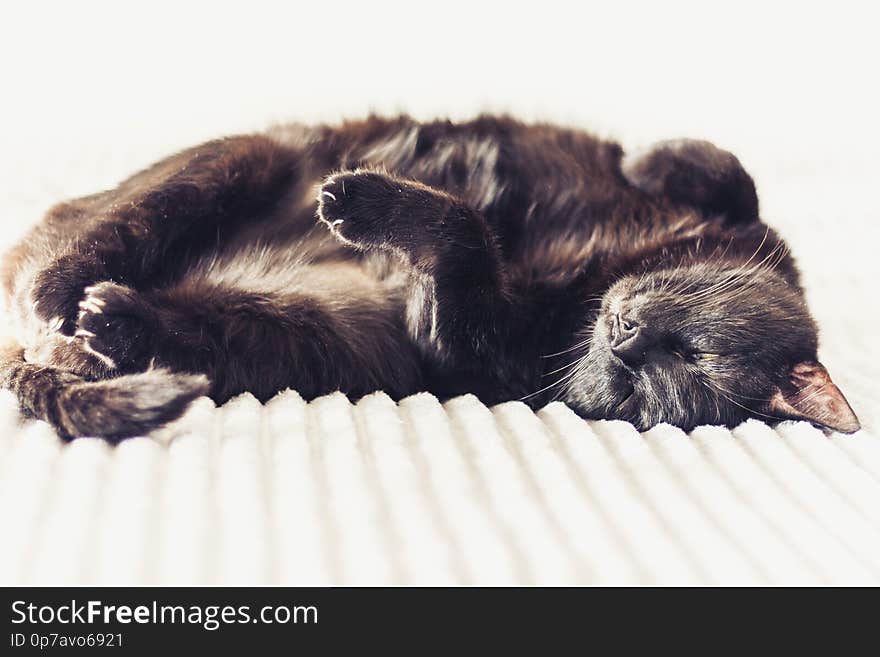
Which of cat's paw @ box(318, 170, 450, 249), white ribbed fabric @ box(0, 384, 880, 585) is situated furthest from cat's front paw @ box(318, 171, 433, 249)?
white ribbed fabric @ box(0, 384, 880, 585)

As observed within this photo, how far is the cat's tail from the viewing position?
3.68ft

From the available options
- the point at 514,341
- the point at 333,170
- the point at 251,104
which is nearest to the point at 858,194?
the point at 514,341

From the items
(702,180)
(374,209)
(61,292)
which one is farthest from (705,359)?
(61,292)

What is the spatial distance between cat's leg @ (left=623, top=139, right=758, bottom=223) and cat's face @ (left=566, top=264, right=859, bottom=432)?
28 cm

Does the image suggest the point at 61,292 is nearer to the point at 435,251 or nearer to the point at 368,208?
the point at 368,208

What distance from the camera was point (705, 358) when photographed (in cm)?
145

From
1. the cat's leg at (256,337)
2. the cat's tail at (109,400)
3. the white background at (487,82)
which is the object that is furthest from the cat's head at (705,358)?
the cat's tail at (109,400)

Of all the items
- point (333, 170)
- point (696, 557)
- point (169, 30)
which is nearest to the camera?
point (696, 557)

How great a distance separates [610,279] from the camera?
5.44 feet

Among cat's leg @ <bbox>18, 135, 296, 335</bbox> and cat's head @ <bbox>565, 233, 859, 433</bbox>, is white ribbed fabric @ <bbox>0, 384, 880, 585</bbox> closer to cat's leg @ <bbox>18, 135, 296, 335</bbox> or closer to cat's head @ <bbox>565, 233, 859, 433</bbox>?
cat's head @ <bbox>565, 233, 859, 433</bbox>

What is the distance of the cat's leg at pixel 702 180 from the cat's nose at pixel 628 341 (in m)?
0.44

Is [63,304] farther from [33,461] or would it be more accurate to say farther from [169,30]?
[169,30]

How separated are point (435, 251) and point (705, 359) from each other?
1.70 ft

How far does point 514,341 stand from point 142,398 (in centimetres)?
72
